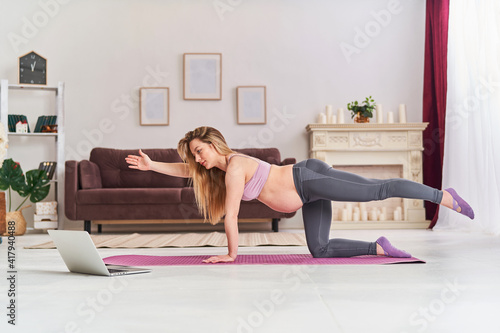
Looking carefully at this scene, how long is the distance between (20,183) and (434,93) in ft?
15.0

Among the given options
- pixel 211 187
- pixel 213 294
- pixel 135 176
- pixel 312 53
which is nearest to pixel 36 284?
pixel 213 294

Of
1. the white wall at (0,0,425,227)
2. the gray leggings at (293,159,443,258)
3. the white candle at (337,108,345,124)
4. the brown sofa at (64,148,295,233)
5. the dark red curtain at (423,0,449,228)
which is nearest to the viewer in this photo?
the gray leggings at (293,159,443,258)

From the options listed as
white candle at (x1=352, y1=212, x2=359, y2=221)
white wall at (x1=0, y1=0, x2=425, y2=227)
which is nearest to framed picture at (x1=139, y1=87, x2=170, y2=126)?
white wall at (x1=0, y1=0, x2=425, y2=227)

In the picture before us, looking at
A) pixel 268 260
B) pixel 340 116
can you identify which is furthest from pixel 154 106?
pixel 268 260

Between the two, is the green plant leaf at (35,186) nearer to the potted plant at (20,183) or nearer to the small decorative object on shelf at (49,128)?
the potted plant at (20,183)

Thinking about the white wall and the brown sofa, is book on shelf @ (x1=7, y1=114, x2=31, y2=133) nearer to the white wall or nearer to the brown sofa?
the white wall

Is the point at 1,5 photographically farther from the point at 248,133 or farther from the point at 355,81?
the point at 355,81

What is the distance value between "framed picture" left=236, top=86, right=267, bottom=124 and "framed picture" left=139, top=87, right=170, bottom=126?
86 cm

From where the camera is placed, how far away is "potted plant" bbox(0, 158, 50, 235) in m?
4.91

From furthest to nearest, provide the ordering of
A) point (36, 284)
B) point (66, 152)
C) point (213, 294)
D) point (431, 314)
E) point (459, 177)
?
point (66, 152)
point (459, 177)
point (36, 284)
point (213, 294)
point (431, 314)

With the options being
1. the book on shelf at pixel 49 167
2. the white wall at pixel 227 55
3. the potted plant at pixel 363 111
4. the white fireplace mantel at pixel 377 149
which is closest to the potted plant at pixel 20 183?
the book on shelf at pixel 49 167

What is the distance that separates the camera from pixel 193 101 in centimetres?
592

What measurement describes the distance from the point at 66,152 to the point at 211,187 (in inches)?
154

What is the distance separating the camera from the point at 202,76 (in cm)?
591
